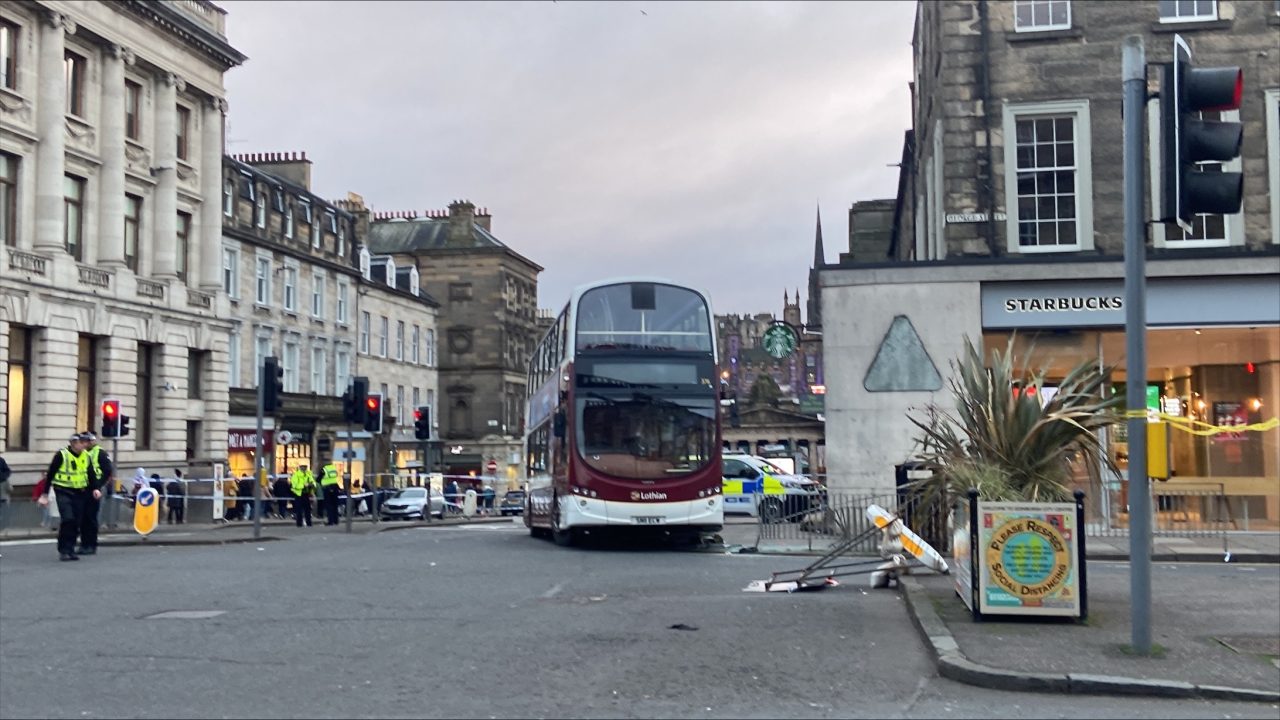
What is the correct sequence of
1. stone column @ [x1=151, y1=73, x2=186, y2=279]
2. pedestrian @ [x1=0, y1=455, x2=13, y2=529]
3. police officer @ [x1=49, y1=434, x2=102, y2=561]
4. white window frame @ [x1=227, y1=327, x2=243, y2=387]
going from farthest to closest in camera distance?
white window frame @ [x1=227, y1=327, x2=243, y2=387] → stone column @ [x1=151, y1=73, x2=186, y2=279] → pedestrian @ [x1=0, y1=455, x2=13, y2=529] → police officer @ [x1=49, y1=434, x2=102, y2=561]

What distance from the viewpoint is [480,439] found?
260ft

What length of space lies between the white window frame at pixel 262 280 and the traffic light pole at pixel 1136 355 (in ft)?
154

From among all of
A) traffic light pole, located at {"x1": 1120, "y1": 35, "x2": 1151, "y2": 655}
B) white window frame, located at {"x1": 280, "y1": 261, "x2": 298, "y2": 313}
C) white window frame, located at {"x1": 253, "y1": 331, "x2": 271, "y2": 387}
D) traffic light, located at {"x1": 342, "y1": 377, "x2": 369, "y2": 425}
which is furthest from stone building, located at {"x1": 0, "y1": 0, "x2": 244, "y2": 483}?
traffic light pole, located at {"x1": 1120, "y1": 35, "x2": 1151, "y2": 655}

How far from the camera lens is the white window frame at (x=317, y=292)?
5762 cm

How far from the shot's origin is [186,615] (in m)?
11.1

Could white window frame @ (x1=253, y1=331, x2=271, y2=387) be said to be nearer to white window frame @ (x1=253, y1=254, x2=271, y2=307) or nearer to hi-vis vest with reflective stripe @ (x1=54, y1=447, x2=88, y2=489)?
white window frame @ (x1=253, y1=254, x2=271, y2=307)

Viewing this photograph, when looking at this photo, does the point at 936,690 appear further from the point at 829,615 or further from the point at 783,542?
the point at 783,542

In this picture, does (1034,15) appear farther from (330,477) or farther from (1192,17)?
(330,477)

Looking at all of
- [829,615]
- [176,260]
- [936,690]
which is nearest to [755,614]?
[829,615]

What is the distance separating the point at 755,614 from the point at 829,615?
0.64 m

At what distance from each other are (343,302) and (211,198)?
16.6m

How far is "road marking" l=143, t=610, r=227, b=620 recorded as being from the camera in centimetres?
1086

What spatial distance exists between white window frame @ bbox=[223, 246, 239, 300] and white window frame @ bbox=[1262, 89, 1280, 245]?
3783cm

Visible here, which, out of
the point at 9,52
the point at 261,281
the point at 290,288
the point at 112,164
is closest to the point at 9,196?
the point at 9,52
